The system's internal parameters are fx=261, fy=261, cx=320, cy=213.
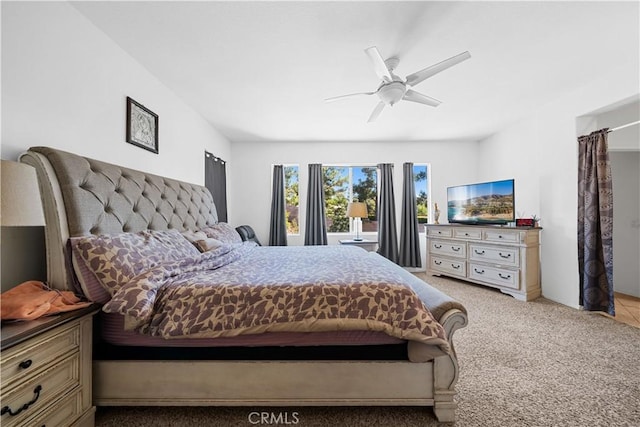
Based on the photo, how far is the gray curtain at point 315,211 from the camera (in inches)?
Result: 189

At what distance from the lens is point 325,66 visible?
2.33 metres

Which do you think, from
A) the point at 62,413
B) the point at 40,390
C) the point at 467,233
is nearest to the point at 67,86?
the point at 40,390

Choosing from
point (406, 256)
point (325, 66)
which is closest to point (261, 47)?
point (325, 66)

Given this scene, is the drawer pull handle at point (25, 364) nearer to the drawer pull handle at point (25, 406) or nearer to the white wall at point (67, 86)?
the drawer pull handle at point (25, 406)

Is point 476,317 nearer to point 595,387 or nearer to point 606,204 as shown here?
point 595,387

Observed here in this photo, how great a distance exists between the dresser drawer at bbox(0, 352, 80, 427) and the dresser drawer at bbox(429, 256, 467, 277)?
172 inches

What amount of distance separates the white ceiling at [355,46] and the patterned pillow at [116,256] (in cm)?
149

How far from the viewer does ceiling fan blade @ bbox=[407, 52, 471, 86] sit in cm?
180

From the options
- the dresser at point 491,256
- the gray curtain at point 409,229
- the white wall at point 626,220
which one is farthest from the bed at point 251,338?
the white wall at point 626,220

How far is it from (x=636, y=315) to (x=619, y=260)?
1.16 meters

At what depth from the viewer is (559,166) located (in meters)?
3.22

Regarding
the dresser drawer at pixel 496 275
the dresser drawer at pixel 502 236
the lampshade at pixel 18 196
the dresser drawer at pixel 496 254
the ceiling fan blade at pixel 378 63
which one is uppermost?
the ceiling fan blade at pixel 378 63

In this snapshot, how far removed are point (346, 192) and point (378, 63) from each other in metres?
3.28

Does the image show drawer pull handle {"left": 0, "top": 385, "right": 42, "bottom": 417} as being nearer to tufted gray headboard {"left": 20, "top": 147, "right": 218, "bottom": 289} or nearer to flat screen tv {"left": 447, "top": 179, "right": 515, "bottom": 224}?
tufted gray headboard {"left": 20, "top": 147, "right": 218, "bottom": 289}
